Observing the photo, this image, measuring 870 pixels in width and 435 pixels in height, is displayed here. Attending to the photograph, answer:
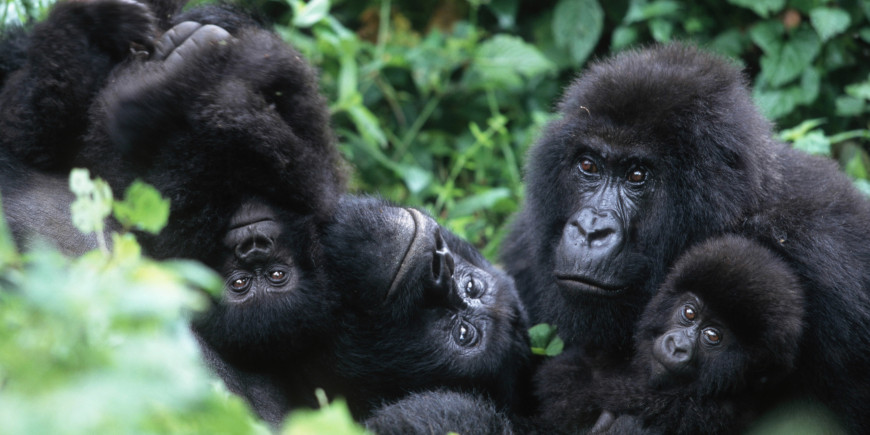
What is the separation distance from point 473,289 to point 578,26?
8.91 ft

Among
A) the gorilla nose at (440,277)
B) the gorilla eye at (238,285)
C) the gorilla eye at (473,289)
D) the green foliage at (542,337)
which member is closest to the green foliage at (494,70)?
the green foliage at (542,337)

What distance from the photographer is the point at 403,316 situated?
314cm

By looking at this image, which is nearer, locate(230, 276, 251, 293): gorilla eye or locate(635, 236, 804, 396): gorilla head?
locate(635, 236, 804, 396): gorilla head

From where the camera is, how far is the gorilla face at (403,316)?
3111mm

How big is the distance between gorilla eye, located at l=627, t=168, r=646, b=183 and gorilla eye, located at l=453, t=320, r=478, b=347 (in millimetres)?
798

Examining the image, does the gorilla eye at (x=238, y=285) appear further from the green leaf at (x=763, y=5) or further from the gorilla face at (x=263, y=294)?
the green leaf at (x=763, y=5)

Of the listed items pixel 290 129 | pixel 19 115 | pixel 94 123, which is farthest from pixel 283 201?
pixel 19 115

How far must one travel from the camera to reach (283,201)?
3043 mm

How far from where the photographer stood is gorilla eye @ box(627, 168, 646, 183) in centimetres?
309

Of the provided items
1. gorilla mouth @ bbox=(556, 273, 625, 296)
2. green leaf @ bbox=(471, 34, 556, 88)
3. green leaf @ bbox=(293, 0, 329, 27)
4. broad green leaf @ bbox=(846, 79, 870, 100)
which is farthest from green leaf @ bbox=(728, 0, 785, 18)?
gorilla mouth @ bbox=(556, 273, 625, 296)

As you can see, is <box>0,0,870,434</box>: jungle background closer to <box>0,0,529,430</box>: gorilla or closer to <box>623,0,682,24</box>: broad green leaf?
<box>623,0,682,24</box>: broad green leaf

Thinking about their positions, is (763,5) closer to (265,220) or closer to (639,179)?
(639,179)

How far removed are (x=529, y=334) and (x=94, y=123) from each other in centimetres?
183

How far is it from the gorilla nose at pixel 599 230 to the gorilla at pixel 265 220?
0.49 meters
